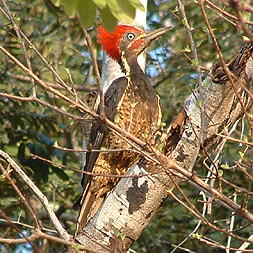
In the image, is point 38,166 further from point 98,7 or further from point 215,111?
point 98,7

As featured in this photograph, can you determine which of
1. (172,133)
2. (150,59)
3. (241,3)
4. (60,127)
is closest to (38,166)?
(60,127)

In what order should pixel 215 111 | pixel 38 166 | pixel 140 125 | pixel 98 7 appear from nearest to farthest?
pixel 98 7 < pixel 215 111 < pixel 140 125 < pixel 38 166

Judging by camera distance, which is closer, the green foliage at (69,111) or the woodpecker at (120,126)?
the woodpecker at (120,126)

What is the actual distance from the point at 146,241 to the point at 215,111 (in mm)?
3349

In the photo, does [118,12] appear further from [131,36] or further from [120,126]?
[131,36]

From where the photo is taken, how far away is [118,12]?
2719 millimetres

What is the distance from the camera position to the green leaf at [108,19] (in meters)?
2.75

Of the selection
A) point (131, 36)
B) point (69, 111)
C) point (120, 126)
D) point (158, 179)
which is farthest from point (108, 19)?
point (69, 111)

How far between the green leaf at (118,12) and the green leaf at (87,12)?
0.22ft

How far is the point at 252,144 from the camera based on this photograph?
3010 mm

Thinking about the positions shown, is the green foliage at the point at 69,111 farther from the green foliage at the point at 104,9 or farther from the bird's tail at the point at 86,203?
the green foliage at the point at 104,9

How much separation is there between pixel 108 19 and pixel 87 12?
73 millimetres

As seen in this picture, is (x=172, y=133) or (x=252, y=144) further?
(x=172, y=133)

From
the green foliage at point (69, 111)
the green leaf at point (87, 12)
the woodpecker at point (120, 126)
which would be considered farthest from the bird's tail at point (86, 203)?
the green leaf at point (87, 12)
